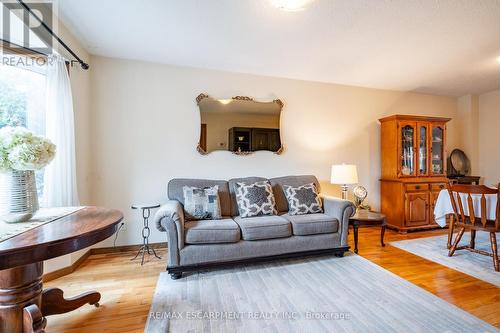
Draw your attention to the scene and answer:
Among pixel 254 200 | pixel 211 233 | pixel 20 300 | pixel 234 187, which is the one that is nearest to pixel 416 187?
pixel 254 200

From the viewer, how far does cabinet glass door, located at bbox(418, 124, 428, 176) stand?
3.80m

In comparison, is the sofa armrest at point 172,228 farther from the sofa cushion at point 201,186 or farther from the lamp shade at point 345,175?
the lamp shade at point 345,175

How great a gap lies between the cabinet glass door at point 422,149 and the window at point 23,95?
16.7 feet

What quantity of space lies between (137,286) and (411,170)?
418 cm

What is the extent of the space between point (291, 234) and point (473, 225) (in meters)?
1.96

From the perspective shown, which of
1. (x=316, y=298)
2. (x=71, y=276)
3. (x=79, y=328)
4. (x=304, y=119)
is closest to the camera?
(x=79, y=328)

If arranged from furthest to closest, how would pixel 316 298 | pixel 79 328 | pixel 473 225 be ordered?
pixel 473 225, pixel 316 298, pixel 79 328

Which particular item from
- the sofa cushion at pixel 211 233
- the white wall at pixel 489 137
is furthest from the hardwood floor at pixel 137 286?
the white wall at pixel 489 137

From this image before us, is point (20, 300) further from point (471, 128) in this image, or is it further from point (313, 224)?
point (471, 128)

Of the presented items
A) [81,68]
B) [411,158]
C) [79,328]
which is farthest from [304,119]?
[79,328]

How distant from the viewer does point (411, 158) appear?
3.79 meters

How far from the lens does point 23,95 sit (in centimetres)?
212

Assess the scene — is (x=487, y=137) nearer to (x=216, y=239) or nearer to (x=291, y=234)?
(x=291, y=234)

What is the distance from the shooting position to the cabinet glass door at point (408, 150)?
149 inches
